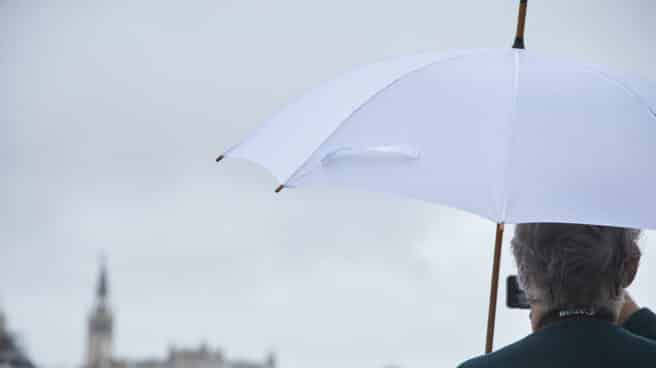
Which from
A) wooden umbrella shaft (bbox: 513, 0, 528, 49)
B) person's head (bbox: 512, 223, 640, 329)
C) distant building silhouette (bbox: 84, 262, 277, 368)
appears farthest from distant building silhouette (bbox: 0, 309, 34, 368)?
person's head (bbox: 512, 223, 640, 329)

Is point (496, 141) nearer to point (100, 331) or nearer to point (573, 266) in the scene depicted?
point (573, 266)

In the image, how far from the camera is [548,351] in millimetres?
1416

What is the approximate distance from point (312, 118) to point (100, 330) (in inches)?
2400

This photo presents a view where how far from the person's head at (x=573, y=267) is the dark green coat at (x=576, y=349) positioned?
0.09ft

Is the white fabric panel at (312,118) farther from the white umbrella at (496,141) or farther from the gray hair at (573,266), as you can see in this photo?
the gray hair at (573,266)

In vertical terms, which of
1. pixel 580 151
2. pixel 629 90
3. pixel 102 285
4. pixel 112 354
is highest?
pixel 629 90

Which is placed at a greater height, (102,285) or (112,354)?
(102,285)

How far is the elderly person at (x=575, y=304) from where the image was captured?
1.41 m

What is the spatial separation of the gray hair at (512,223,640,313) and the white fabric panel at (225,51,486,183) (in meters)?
0.43

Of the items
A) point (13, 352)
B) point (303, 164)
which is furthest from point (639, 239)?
point (13, 352)

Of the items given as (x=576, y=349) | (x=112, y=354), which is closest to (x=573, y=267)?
(x=576, y=349)

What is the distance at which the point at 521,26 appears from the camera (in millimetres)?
1963

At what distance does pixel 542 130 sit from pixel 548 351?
433 mm

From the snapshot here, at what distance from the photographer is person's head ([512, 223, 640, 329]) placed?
143cm
